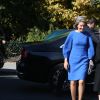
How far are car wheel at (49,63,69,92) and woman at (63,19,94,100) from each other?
2.59m

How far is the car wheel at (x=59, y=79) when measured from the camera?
12.8 m

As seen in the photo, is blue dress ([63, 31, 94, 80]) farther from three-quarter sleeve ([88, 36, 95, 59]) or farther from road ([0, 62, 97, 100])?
road ([0, 62, 97, 100])

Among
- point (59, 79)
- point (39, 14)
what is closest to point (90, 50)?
point (59, 79)

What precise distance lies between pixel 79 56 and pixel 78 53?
0.22 feet

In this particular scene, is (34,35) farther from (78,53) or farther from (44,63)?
(78,53)

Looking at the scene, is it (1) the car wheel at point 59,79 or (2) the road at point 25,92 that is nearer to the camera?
(2) the road at point 25,92

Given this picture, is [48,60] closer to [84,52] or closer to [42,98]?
[42,98]

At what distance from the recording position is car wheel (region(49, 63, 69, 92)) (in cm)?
1276

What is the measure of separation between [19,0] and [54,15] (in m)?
2.22

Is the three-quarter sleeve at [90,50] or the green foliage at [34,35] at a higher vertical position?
the three-quarter sleeve at [90,50]

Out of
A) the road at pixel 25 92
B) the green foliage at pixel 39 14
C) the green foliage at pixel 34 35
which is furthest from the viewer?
the green foliage at pixel 34 35

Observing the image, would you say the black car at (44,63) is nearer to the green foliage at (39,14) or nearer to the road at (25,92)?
the road at (25,92)

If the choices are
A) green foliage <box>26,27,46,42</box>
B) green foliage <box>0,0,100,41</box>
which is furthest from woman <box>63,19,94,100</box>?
green foliage <box>26,27,46,42</box>

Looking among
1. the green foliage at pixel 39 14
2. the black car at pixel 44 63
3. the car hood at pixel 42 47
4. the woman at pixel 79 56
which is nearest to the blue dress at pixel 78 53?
the woman at pixel 79 56
